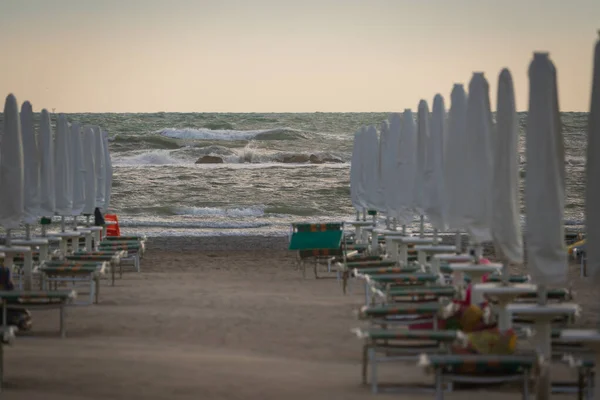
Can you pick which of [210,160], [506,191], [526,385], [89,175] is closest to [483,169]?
[506,191]

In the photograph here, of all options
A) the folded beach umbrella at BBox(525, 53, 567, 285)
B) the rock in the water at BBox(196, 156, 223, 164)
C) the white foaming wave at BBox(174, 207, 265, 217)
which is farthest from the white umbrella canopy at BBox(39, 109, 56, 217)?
the rock in the water at BBox(196, 156, 223, 164)

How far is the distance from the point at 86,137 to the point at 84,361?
320 inches

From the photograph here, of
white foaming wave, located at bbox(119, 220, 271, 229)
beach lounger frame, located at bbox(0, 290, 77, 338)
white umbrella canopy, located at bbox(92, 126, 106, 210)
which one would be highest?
white umbrella canopy, located at bbox(92, 126, 106, 210)

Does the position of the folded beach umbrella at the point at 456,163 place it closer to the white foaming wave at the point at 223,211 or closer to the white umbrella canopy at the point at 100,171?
the white umbrella canopy at the point at 100,171

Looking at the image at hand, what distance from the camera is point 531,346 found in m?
9.84

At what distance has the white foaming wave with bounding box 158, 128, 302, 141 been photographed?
2202 inches

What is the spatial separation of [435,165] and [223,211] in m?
20.1

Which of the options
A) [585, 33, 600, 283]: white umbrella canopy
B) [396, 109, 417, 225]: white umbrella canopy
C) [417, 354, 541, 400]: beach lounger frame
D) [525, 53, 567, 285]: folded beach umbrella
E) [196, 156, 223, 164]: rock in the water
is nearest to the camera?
[585, 33, 600, 283]: white umbrella canopy

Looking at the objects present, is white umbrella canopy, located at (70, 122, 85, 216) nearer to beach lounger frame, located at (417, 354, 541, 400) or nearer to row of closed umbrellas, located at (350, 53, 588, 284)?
row of closed umbrellas, located at (350, 53, 588, 284)

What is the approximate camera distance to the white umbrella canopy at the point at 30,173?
12.9m

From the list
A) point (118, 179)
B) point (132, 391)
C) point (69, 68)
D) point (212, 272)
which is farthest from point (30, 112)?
point (69, 68)

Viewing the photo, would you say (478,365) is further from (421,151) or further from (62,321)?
(421,151)

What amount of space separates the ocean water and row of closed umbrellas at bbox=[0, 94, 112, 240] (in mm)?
8045

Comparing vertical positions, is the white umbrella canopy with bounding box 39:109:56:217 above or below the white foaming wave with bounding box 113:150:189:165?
above
